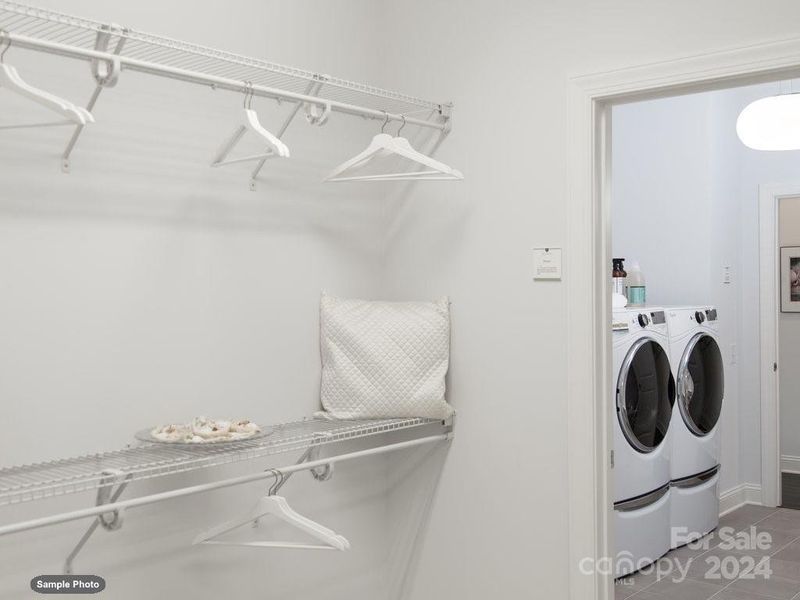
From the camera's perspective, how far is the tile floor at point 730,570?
3611 mm

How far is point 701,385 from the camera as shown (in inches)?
174

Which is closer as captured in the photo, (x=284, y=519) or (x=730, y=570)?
(x=284, y=519)

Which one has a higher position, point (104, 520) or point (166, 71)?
point (166, 71)

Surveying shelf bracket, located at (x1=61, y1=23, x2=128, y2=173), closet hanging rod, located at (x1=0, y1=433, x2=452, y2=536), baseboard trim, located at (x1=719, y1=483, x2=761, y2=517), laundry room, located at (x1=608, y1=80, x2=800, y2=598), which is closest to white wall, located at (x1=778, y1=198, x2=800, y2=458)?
laundry room, located at (x1=608, y1=80, x2=800, y2=598)

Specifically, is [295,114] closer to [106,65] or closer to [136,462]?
[106,65]

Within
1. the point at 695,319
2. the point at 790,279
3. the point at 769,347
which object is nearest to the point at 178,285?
the point at 695,319

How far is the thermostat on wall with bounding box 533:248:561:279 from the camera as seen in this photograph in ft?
8.07

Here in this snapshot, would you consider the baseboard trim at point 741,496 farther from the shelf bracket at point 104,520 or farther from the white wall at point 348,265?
the shelf bracket at point 104,520

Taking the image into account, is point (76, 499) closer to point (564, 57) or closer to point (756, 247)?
point (564, 57)

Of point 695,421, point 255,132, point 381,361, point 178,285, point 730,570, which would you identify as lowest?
point 730,570

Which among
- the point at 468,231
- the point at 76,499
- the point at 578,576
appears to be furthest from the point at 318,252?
the point at 578,576

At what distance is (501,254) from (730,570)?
2305 mm

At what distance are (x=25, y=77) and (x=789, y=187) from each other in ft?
14.2

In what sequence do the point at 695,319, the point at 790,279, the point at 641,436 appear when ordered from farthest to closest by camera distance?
the point at 790,279 < the point at 695,319 < the point at 641,436
